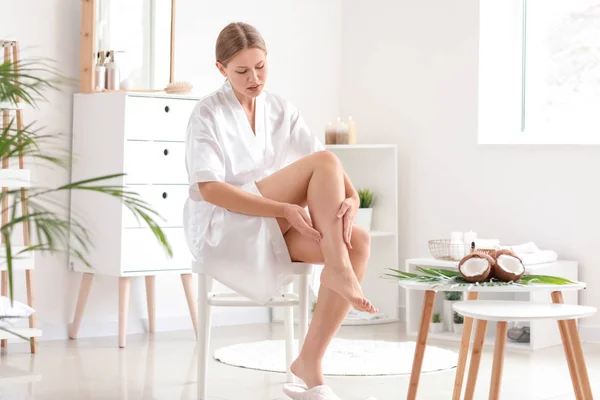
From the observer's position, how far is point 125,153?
3.69 metres

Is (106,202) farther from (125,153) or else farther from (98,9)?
(98,9)

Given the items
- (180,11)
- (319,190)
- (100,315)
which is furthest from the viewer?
(180,11)

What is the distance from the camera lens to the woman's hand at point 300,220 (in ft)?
7.97

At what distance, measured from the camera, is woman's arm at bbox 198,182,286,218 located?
99.2 inches

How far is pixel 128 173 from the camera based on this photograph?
366cm

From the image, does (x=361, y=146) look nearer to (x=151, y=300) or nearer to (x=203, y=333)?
(x=151, y=300)

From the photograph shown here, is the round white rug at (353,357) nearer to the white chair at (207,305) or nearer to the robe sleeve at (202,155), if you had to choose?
the white chair at (207,305)

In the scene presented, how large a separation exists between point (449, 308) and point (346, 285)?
6.11 ft

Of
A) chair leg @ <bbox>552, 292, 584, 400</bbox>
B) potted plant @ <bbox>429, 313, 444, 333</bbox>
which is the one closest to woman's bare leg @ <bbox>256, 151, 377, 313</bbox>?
chair leg @ <bbox>552, 292, 584, 400</bbox>

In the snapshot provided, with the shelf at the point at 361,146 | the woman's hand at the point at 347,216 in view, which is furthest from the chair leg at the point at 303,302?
the shelf at the point at 361,146

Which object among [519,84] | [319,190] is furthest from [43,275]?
[519,84]

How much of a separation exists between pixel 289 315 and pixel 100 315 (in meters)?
1.38

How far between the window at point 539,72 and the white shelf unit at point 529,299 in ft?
2.14

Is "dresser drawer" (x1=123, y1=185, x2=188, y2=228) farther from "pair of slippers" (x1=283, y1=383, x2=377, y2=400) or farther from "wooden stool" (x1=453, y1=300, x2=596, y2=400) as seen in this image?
"wooden stool" (x1=453, y1=300, x2=596, y2=400)
